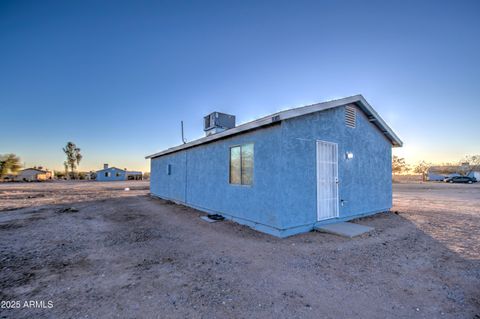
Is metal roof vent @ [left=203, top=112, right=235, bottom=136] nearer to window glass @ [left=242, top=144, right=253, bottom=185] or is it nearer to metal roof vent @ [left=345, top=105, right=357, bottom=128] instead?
window glass @ [left=242, top=144, right=253, bottom=185]

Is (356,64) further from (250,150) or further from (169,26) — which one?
(169,26)

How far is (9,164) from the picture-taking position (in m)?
45.1

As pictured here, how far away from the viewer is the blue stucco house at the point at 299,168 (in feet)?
17.2

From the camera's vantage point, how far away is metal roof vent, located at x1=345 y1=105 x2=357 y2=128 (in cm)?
697

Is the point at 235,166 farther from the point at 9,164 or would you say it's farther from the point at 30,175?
the point at 30,175

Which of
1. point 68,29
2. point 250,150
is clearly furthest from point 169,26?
point 250,150

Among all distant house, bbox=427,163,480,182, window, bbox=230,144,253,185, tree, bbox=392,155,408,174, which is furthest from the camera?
tree, bbox=392,155,408,174

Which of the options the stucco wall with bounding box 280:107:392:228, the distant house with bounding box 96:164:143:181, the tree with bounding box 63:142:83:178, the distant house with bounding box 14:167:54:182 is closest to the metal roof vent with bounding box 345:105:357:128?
the stucco wall with bounding box 280:107:392:228

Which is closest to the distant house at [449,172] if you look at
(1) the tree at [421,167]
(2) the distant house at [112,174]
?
(1) the tree at [421,167]

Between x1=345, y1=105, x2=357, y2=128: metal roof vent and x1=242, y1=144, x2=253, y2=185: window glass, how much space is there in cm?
362

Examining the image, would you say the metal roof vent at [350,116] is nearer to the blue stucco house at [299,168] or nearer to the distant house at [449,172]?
the blue stucco house at [299,168]

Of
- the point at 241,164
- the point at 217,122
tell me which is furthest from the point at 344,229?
the point at 217,122

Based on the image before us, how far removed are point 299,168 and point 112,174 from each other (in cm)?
5344

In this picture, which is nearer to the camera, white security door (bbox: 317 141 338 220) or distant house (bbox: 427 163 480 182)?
white security door (bbox: 317 141 338 220)
